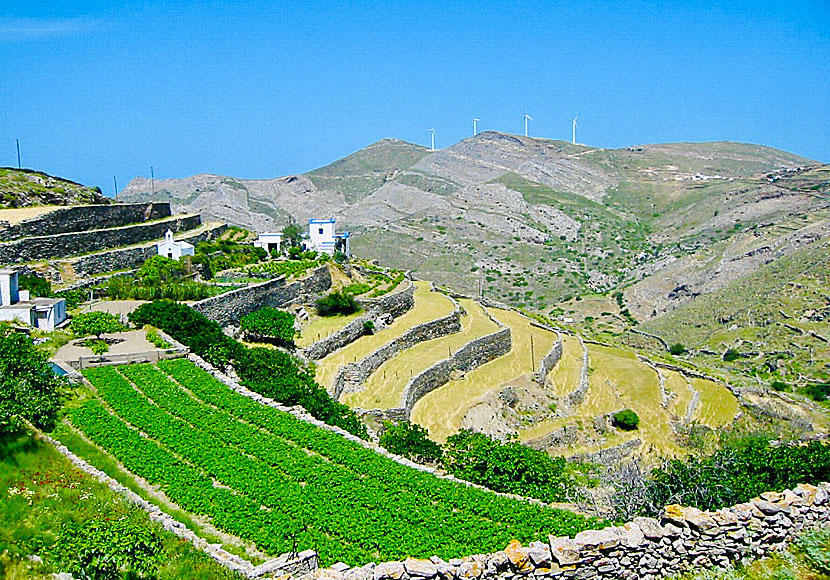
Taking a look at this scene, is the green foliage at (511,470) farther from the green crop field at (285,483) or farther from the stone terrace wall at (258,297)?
the stone terrace wall at (258,297)

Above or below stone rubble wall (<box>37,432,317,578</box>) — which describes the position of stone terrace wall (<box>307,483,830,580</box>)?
above

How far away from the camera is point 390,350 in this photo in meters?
30.8

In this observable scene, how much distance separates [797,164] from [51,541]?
201 meters

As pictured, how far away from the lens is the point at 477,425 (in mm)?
26438

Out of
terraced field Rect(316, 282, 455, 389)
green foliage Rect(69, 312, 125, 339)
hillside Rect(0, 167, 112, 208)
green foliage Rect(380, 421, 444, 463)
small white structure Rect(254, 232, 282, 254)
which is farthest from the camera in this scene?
small white structure Rect(254, 232, 282, 254)

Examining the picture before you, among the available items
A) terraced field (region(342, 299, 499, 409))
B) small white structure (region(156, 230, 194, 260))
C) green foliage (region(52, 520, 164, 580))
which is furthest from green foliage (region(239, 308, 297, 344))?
green foliage (region(52, 520, 164, 580))

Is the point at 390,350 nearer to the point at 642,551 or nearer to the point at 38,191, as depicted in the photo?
the point at 642,551

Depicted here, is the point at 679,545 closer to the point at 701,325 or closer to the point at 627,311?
the point at 701,325

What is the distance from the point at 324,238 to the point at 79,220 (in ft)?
57.3

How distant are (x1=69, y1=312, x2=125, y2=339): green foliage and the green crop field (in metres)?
3.71

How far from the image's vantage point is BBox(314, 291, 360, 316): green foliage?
114ft

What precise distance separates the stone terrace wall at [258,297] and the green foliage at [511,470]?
1318 centimetres

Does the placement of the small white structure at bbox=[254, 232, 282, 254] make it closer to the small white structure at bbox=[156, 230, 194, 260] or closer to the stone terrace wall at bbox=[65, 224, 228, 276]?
the stone terrace wall at bbox=[65, 224, 228, 276]

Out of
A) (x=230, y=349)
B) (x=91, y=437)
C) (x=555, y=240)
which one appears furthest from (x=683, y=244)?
(x=91, y=437)
